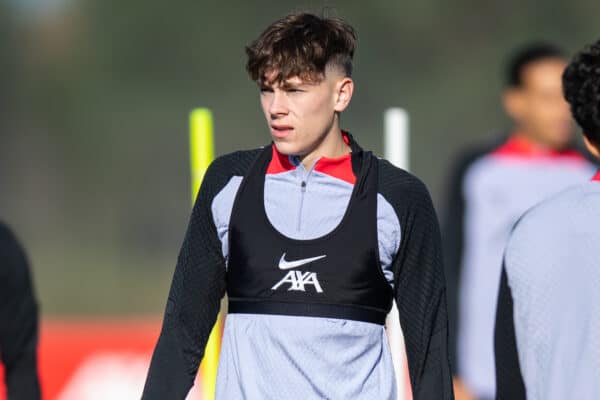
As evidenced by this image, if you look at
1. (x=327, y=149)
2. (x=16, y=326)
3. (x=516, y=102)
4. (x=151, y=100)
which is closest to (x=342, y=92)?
(x=327, y=149)

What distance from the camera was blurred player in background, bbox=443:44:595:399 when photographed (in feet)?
15.3

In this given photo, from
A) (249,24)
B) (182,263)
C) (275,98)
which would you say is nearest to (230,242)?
(182,263)

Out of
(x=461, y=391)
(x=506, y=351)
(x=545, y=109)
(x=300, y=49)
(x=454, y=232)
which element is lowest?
(x=461, y=391)

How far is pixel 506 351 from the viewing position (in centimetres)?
251

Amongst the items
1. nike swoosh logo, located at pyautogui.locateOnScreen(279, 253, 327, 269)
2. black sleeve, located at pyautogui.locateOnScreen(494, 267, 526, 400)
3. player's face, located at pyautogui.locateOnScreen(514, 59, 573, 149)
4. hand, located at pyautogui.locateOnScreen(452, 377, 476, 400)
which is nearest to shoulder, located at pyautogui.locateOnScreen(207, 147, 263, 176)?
nike swoosh logo, located at pyautogui.locateOnScreen(279, 253, 327, 269)

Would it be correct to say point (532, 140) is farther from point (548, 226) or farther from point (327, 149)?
point (548, 226)

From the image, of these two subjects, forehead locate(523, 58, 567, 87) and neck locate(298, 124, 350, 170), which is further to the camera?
forehead locate(523, 58, 567, 87)

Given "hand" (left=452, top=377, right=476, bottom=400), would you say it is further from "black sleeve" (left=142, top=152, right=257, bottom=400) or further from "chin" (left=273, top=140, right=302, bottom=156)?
"chin" (left=273, top=140, right=302, bottom=156)

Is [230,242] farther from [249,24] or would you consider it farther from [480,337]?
[249,24]

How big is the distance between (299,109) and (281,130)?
0.06m

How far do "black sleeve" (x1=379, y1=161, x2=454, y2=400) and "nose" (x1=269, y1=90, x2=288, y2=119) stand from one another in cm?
29

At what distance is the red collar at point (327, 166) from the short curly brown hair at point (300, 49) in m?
0.20

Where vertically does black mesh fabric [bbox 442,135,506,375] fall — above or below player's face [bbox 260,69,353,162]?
below

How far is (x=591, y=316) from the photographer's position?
236cm
